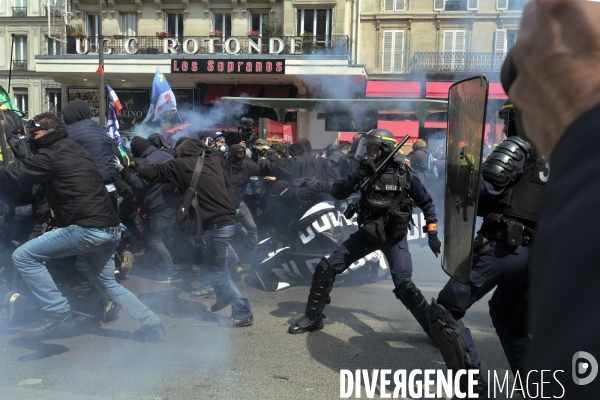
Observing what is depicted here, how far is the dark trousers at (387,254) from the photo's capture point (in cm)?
449

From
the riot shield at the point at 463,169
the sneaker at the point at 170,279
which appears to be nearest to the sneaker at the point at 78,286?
the sneaker at the point at 170,279

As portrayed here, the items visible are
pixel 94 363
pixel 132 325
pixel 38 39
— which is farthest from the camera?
pixel 38 39

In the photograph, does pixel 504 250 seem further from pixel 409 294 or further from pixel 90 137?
pixel 90 137

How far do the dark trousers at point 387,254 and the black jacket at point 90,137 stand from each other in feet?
7.90

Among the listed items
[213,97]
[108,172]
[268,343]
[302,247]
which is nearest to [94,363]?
[268,343]

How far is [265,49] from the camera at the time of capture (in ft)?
76.8

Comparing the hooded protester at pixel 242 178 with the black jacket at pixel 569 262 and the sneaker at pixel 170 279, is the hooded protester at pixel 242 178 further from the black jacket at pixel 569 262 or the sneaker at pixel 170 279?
the black jacket at pixel 569 262

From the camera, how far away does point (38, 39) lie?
108 ft

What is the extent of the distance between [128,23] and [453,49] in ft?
46.4

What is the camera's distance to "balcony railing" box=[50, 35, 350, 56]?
22984mm

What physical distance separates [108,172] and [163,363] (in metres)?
2.20

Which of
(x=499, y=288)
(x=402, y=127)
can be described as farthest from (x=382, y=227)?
(x=402, y=127)

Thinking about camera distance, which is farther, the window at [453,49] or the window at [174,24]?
the window at [174,24]

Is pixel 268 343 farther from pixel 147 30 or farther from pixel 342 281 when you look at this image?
pixel 147 30
